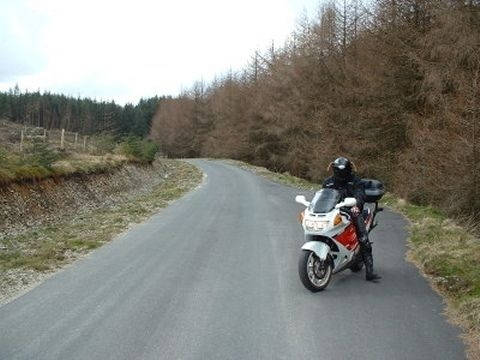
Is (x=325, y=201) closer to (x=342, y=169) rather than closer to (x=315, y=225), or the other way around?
(x=315, y=225)

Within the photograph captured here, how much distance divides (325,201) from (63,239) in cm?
713

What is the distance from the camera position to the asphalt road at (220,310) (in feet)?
19.0

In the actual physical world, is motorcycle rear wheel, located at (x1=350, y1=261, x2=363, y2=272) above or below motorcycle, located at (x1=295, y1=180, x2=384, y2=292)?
below

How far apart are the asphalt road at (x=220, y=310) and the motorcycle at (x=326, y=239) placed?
0.95 ft

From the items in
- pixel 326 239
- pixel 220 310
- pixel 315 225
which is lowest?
pixel 220 310

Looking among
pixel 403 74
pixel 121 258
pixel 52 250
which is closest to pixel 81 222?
pixel 52 250

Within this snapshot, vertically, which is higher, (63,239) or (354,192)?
(354,192)

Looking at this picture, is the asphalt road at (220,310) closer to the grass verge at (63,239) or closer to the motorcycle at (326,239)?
the motorcycle at (326,239)

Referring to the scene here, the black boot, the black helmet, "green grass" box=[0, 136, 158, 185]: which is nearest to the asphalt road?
the black boot

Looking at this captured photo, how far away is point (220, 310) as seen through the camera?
7121 mm

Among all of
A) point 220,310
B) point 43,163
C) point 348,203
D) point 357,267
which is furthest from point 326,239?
point 43,163

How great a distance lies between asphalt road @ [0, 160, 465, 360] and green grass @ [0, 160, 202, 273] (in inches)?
25.0

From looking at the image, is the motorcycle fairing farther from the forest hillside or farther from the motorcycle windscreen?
the forest hillside

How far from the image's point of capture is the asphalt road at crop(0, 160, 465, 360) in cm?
580
